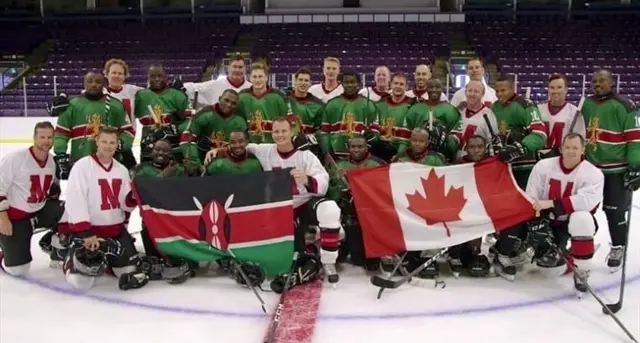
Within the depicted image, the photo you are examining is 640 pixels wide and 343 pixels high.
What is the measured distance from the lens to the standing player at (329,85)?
15.1 feet

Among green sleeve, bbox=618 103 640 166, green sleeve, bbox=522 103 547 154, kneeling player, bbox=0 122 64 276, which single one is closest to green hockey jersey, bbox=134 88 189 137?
kneeling player, bbox=0 122 64 276

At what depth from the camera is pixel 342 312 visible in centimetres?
329

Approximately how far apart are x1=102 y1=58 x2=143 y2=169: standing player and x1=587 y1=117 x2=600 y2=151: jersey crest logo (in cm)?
280

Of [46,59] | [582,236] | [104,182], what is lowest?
[582,236]

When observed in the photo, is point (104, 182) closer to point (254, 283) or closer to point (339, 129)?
point (254, 283)

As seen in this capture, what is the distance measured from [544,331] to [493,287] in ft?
2.01

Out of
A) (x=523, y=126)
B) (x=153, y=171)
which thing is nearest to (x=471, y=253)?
(x=523, y=126)

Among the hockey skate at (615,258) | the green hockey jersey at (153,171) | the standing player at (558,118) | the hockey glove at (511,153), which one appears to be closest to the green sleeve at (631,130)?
the standing player at (558,118)

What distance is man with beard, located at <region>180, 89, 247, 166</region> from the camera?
415cm

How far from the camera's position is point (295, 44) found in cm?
1562

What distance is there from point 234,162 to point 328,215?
0.64m

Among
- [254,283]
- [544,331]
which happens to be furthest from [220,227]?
[544,331]

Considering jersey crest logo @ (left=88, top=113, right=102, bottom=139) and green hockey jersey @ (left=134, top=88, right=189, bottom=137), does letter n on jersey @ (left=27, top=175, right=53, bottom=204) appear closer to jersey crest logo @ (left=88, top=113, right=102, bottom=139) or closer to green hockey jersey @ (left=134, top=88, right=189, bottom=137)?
jersey crest logo @ (left=88, top=113, right=102, bottom=139)

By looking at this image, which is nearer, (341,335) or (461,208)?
(341,335)
